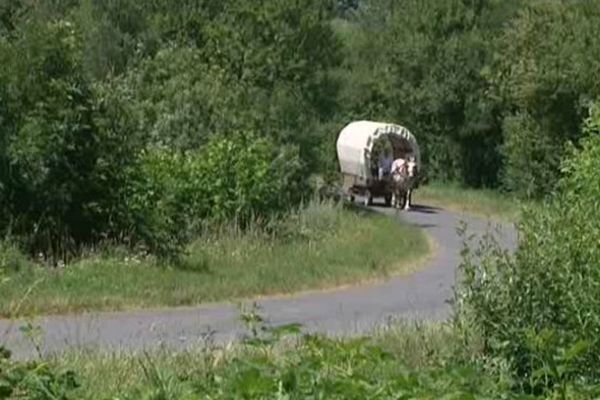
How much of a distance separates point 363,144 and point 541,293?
123 ft

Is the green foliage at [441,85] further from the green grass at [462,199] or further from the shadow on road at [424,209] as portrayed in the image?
the shadow on road at [424,209]

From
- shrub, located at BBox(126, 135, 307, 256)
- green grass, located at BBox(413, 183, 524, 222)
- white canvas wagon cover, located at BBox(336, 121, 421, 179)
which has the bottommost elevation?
green grass, located at BBox(413, 183, 524, 222)

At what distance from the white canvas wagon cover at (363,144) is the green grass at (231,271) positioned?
14.8m

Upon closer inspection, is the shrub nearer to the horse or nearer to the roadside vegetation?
the roadside vegetation

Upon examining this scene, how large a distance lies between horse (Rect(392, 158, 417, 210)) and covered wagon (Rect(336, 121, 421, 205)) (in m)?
A: 0.32

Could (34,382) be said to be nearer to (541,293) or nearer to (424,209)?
(541,293)

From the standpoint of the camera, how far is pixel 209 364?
9367 millimetres

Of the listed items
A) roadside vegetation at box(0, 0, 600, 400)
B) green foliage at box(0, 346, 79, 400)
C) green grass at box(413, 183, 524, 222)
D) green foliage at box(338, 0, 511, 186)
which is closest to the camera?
green foliage at box(0, 346, 79, 400)

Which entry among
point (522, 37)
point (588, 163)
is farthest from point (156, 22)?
point (588, 163)


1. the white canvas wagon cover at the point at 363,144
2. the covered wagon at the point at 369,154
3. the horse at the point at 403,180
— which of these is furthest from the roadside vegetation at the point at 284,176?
the horse at the point at 403,180

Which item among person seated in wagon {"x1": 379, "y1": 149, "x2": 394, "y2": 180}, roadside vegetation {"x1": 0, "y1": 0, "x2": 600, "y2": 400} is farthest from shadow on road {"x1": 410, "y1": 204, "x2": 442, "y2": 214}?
person seated in wagon {"x1": 379, "y1": 149, "x2": 394, "y2": 180}

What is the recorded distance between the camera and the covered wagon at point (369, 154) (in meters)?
48.0

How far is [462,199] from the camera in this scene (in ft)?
174

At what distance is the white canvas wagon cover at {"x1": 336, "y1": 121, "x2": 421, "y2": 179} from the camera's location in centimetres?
4793
